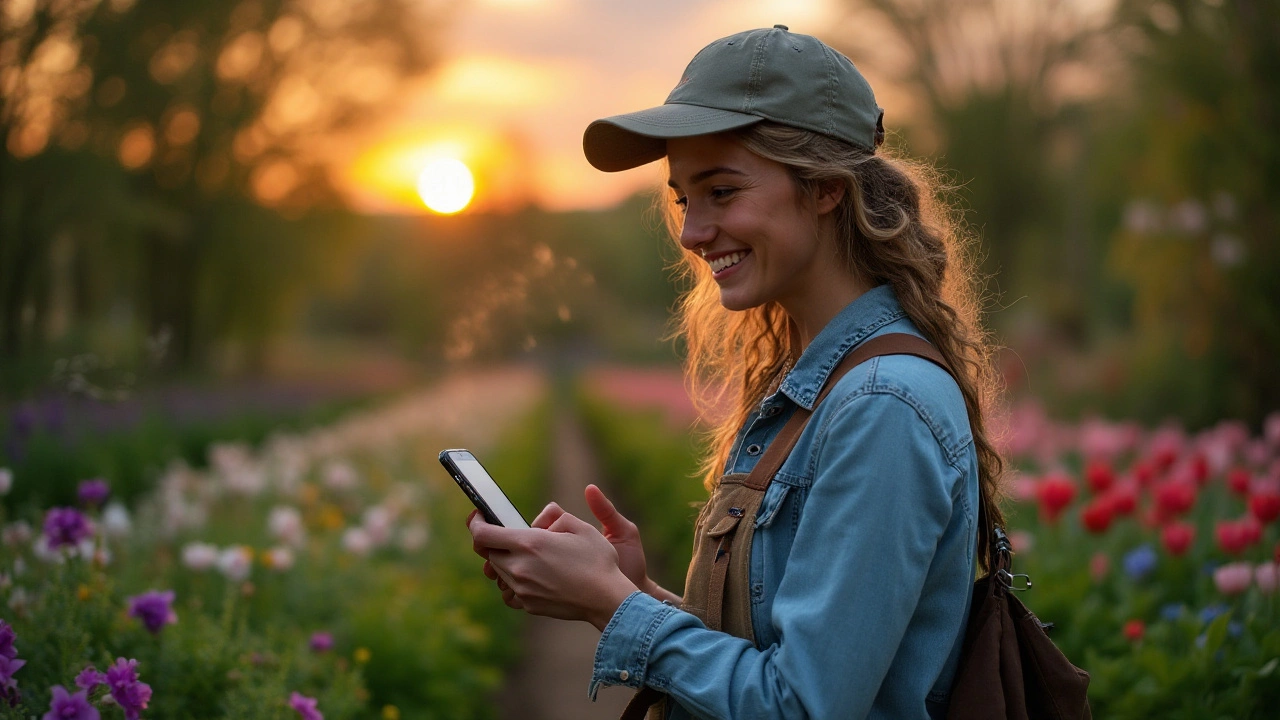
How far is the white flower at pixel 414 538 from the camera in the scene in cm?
507

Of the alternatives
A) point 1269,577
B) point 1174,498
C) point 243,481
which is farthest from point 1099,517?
point 243,481

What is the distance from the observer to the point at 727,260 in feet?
5.51

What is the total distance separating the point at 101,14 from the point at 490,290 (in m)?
7.15

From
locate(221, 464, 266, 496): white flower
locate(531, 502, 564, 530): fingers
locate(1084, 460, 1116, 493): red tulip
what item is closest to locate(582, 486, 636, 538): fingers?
locate(531, 502, 564, 530): fingers

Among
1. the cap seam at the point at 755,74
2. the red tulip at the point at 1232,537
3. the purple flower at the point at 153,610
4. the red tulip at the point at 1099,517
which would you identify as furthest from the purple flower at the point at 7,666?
the red tulip at the point at 1099,517

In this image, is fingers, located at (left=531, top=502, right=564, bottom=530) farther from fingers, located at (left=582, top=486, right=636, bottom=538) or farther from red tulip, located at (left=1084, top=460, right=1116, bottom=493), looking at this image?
red tulip, located at (left=1084, top=460, right=1116, bottom=493)

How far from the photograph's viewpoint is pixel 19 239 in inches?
336

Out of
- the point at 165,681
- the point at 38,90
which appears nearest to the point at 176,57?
the point at 38,90

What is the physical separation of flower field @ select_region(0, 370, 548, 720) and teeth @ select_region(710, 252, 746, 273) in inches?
51.3

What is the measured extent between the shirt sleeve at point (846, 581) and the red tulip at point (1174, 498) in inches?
108

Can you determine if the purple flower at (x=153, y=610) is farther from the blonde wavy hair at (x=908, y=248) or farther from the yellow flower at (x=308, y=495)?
the yellow flower at (x=308, y=495)

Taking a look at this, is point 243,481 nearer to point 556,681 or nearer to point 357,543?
point 357,543

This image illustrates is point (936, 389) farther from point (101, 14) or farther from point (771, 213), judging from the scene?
point (101, 14)

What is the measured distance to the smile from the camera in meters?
1.67
